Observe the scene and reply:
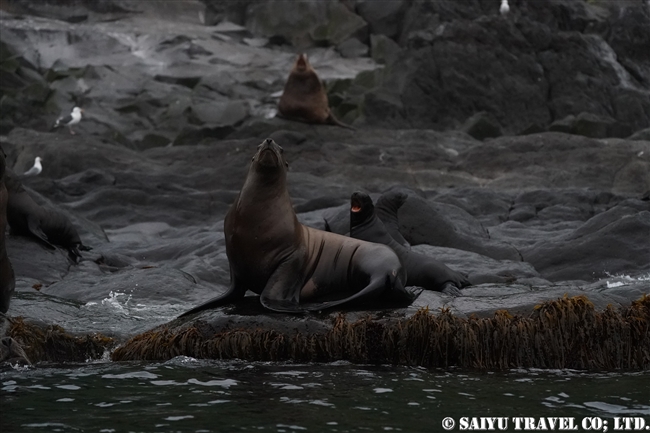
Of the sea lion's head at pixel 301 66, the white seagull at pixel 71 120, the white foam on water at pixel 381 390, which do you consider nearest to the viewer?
the white foam on water at pixel 381 390

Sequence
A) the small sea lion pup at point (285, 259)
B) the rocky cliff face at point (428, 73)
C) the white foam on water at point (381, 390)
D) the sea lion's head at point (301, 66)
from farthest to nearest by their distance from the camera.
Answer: the rocky cliff face at point (428, 73)
the sea lion's head at point (301, 66)
the small sea lion pup at point (285, 259)
the white foam on water at point (381, 390)

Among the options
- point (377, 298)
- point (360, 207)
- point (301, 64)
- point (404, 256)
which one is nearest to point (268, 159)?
point (377, 298)

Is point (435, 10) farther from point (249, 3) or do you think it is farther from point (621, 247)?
point (621, 247)

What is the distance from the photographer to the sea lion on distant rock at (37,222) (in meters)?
13.3

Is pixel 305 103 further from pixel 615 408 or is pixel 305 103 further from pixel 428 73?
pixel 615 408

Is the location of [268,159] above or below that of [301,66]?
below

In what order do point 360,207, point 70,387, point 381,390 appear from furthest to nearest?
point 360,207 → point 70,387 → point 381,390

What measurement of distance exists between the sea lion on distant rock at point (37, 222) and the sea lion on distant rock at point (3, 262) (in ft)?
16.1

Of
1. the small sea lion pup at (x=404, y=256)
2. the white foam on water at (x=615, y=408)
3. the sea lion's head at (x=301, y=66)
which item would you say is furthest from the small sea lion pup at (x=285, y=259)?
the sea lion's head at (x=301, y=66)

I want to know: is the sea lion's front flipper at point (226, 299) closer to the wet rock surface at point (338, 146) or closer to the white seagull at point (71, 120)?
the wet rock surface at point (338, 146)

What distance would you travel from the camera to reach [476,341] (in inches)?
306

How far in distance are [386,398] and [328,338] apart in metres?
1.42

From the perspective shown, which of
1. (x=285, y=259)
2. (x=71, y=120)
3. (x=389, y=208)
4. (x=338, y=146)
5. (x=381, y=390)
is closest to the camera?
(x=381, y=390)

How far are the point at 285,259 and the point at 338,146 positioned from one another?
15889 mm
